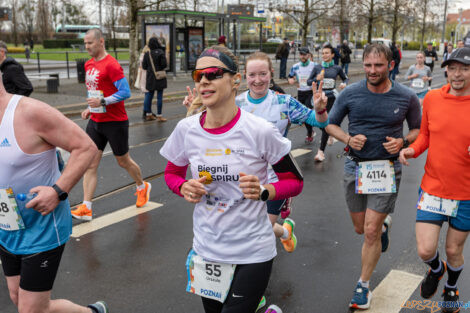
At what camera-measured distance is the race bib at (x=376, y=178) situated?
3826 millimetres

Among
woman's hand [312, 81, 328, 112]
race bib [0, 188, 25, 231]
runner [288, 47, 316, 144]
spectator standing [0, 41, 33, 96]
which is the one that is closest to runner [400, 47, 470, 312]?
woman's hand [312, 81, 328, 112]

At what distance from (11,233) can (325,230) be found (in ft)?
11.8

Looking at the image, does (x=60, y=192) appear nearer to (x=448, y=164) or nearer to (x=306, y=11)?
(x=448, y=164)

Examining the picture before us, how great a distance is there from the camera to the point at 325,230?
18.3 ft

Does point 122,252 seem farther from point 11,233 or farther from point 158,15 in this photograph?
point 158,15

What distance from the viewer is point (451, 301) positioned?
3.83 meters

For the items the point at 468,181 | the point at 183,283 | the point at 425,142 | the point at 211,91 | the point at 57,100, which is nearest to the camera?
the point at 211,91

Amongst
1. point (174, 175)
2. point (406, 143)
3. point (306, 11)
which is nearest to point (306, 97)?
point (406, 143)

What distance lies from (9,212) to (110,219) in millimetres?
3186

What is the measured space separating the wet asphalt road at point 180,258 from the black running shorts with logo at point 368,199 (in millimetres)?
715

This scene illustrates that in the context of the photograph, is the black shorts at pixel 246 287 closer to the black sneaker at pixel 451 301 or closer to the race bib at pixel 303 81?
the black sneaker at pixel 451 301

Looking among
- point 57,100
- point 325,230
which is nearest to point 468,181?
point 325,230

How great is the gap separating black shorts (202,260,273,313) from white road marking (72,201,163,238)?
3.19 metres

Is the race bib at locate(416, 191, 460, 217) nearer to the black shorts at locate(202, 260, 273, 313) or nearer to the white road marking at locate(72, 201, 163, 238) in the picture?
the black shorts at locate(202, 260, 273, 313)
